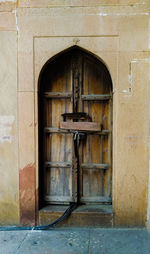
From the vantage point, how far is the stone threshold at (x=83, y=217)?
3670 mm

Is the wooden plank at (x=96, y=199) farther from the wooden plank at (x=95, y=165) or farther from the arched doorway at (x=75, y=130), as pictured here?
the wooden plank at (x=95, y=165)

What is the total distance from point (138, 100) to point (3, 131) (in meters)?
2.17

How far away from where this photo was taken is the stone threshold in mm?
3670

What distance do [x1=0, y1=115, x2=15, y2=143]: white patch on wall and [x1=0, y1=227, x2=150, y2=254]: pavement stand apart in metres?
1.46

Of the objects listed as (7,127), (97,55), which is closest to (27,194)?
(7,127)

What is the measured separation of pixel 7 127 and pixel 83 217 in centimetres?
187

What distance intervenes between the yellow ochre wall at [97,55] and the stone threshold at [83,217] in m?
0.13

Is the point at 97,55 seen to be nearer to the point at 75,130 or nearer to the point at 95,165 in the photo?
the point at 75,130

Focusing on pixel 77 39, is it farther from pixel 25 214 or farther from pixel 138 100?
pixel 25 214

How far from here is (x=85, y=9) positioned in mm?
3512

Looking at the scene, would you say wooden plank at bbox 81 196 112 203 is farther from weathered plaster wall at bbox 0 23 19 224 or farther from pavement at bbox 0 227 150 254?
weathered plaster wall at bbox 0 23 19 224

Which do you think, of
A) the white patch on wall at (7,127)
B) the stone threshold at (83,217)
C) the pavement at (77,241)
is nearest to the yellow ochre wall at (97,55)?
the white patch on wall at (7,127)

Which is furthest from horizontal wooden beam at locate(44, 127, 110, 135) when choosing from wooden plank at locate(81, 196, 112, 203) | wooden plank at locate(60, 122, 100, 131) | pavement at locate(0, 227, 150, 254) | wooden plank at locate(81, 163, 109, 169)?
pavement at locate(0, 227, 150, 254)

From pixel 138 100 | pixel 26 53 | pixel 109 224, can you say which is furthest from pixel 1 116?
pixel 109 224
